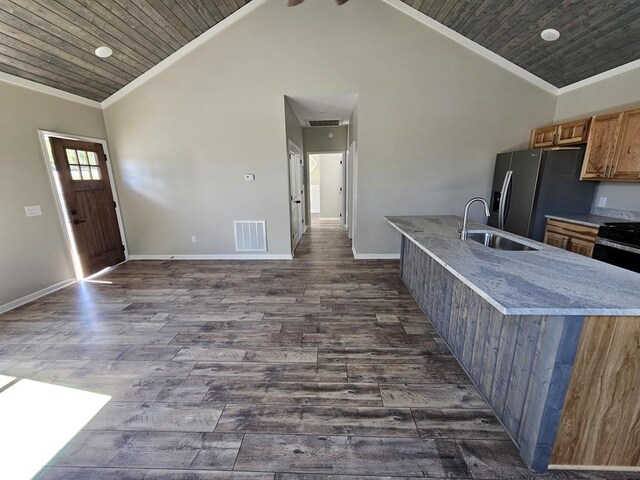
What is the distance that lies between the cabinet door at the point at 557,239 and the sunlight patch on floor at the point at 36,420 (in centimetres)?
484

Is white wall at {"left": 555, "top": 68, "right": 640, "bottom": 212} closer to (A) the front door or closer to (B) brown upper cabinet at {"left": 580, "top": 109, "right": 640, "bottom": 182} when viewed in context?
(B) brown upper cabinet at {"left": 580, "top": 109, "right": 640, "bottom": 182}

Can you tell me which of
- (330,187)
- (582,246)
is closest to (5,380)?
(582,246)

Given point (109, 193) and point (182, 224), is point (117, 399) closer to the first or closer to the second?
point (182, 224)

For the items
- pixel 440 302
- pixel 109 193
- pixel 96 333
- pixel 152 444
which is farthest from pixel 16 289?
pixel 440 302

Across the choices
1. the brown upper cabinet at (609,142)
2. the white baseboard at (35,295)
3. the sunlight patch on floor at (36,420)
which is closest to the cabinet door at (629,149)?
the brown upper cabinet at (609,142)

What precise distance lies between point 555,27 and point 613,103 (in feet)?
4.05

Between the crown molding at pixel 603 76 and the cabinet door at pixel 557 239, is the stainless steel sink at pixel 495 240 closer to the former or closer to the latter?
the cabinet door at pixel 557 239

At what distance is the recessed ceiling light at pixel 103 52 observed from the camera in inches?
133

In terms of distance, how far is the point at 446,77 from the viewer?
4.12 meters

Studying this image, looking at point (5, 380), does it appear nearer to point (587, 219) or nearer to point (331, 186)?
point (587, 219)

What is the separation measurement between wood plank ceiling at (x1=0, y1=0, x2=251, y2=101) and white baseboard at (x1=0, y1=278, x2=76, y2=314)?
2662 mm

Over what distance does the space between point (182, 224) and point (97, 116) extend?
2.14 meters

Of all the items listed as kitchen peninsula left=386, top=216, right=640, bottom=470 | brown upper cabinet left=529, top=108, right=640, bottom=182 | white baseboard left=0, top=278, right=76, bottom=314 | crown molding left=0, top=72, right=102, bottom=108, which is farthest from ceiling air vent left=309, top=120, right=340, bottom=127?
kitchen peninsula left=386, top=216, right=640, bottom=470

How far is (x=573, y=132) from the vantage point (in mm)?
3432
